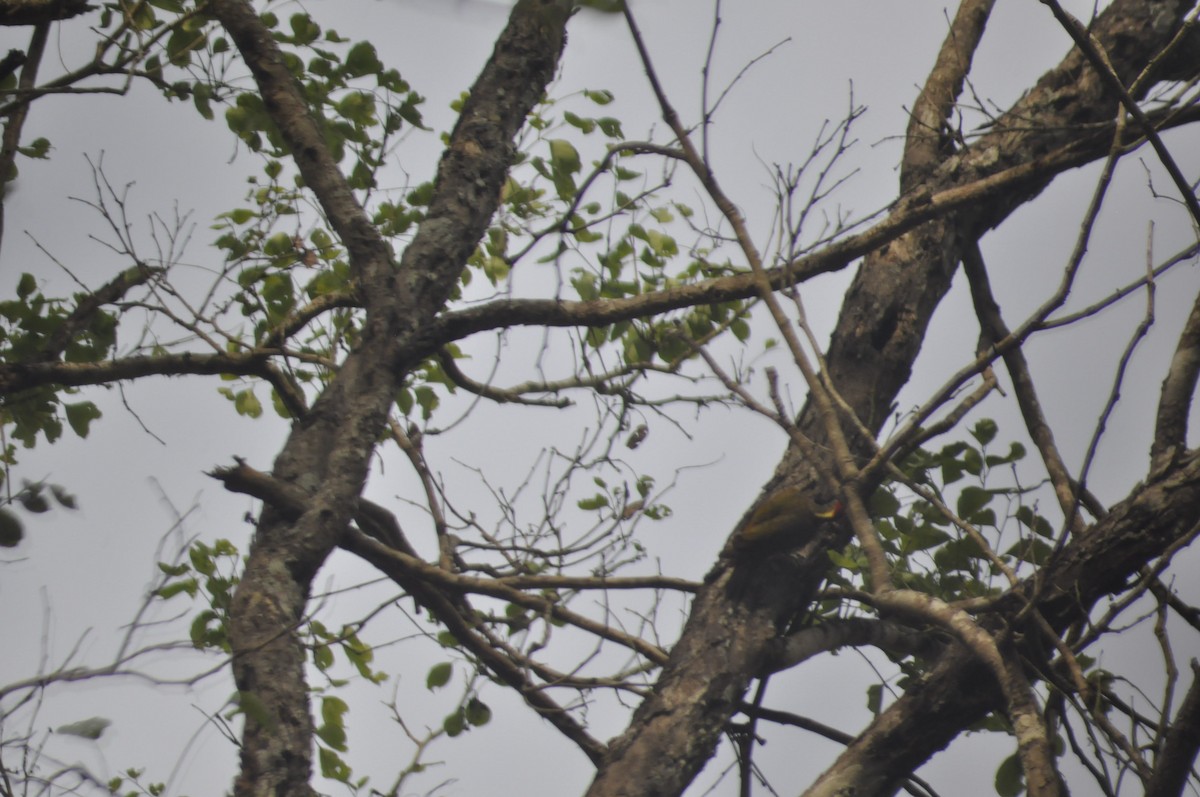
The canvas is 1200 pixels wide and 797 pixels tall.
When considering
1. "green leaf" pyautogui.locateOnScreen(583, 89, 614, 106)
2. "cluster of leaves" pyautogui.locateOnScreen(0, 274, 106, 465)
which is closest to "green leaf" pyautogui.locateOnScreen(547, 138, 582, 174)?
"green leaf" pyautogui.locateOnScreen(583, 89, 614, 106)

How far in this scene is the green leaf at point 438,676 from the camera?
317 centimetres

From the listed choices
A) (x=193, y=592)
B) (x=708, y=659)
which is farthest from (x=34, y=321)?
(x=708, y=659)

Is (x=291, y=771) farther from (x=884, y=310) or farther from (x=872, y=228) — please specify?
(x=884, y=310)

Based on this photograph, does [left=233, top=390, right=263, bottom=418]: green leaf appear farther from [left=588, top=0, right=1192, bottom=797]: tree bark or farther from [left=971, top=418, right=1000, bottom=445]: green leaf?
[left=971, top=418, right=1000, bottom=445]: green leaf

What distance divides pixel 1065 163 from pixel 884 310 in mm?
670

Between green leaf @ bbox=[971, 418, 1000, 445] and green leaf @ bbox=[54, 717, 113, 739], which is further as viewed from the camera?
green leaf @ bbox=[971, 418, 1000, 445]

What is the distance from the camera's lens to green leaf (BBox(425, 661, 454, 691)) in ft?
10.4

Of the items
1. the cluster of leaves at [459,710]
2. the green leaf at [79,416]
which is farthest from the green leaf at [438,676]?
the green leaf at [79,416]

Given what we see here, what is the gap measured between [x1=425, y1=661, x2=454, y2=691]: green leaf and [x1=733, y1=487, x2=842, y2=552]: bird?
3.30 ft

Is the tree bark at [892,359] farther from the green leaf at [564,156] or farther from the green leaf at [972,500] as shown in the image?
the green leaf at [564,156]

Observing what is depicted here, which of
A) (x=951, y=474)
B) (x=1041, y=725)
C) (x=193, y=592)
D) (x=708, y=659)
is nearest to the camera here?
(x=1041, y=725)

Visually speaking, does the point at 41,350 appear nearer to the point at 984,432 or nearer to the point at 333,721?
the point at 333,721

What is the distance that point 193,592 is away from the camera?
3.58 metres

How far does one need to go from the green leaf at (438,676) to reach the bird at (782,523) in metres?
1.01
